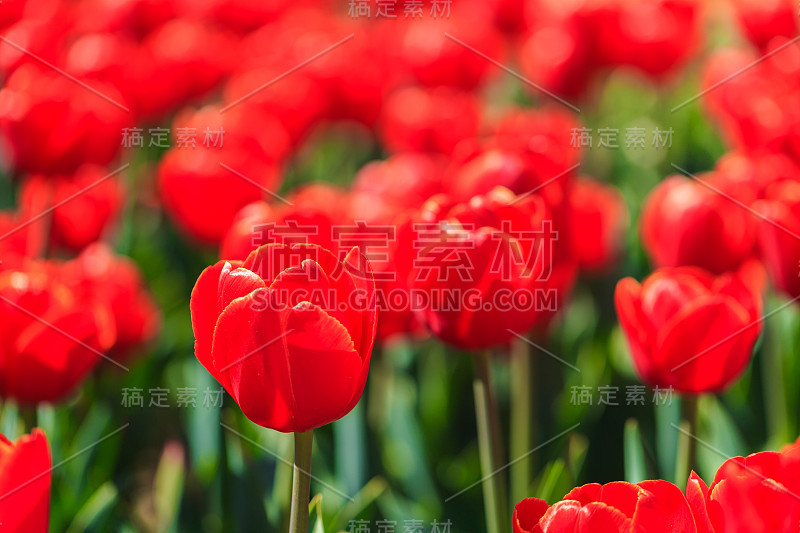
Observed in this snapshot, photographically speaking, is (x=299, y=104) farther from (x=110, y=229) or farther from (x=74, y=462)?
(x=74, y=462)

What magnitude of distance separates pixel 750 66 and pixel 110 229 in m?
1.33

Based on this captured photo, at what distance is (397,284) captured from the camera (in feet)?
3.00

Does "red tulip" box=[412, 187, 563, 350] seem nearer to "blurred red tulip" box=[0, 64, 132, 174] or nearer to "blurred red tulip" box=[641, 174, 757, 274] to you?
"blurred red tulip" box=[641, 174, 757, 274]

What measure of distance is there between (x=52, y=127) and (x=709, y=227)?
3.22 ft

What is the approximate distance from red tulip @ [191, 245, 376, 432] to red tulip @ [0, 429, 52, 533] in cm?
14

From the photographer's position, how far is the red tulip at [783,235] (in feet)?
3.26

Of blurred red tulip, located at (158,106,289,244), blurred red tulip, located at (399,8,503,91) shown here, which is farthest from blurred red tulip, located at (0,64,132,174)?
blurred red tulip, located at (399,8,503,91)

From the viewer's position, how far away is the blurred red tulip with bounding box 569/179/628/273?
1.31 meters

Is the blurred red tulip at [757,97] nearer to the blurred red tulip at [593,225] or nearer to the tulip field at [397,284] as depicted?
the tulip field at [397,284]

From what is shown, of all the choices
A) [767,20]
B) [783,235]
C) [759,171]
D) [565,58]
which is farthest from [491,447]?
[767,20]

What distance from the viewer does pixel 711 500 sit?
1.97 feet

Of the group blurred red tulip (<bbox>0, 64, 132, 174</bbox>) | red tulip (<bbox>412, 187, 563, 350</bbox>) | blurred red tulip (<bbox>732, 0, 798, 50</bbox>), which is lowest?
red tulip (<bbox>412, 187, 563, 350</bbox>)

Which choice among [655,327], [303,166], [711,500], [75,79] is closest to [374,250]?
[655,327]

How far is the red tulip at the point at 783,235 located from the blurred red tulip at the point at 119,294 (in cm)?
86
